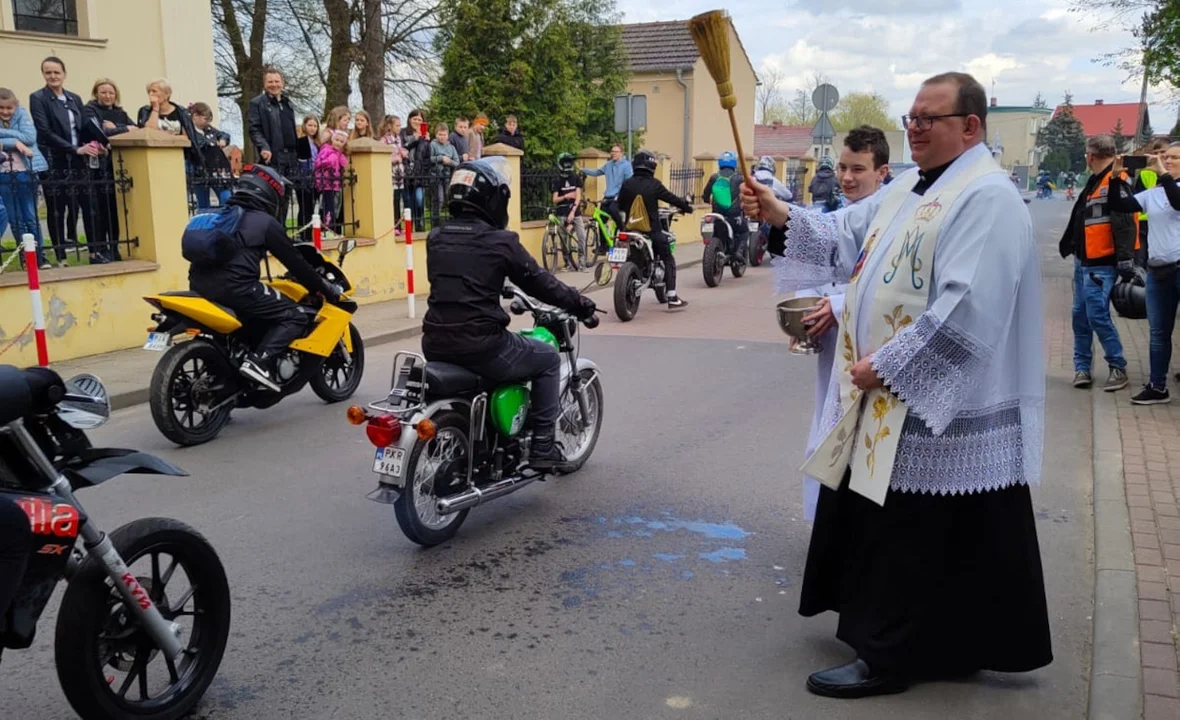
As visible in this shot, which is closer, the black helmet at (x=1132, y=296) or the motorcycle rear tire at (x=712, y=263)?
the black helmet at (x=1132, y=296)

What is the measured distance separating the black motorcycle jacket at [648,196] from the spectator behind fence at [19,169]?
20.9 feet

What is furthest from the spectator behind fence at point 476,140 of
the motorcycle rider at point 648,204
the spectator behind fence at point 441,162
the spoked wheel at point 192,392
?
the spoked wheel at point 192,392

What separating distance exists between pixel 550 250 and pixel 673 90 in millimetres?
21181

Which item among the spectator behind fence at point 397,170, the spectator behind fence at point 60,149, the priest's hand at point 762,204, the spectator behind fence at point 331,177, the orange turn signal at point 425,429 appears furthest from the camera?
the spectator behind fence at point 397,170

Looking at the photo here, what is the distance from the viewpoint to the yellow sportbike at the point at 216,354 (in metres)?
6.85

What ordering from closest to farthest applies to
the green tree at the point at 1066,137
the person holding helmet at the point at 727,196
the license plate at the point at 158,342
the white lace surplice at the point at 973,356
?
the white lace surplice at the point at 973,356 → the license plate at the point at 158,342 → the person holding helmet at the point at 727,196 → the green tree at the point at 1066,137

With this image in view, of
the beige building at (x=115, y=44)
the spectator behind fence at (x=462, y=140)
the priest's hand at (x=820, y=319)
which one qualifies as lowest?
the priest's hand at (x=820, y=319)

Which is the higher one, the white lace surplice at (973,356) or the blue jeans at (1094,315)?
the white lace surplice at (973,356)

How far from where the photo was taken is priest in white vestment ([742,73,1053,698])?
332 centimetres

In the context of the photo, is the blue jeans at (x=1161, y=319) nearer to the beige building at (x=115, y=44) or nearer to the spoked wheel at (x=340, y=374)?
the spoked wheel at (x=340, y=374)

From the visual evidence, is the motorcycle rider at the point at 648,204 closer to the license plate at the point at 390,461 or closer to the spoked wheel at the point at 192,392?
the spoked wheel at the point at 192,392

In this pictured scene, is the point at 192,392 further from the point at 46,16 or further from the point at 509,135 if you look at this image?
the point at 46,16

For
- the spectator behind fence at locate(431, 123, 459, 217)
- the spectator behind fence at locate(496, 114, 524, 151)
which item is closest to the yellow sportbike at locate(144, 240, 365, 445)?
the spectator behind fence at locate(431, 123, 459, 217)

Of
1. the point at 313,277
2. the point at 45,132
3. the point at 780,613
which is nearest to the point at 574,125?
the point at 45,132
